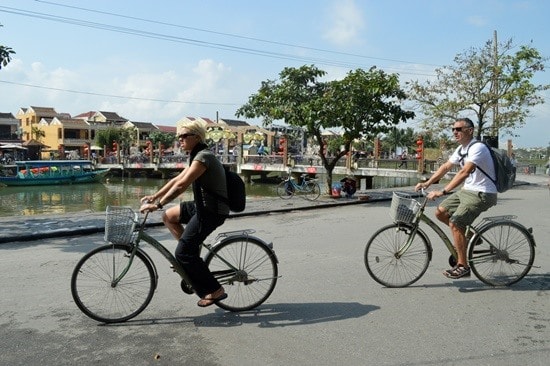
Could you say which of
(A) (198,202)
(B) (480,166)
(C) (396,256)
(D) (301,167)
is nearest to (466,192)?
(B) (480,166)

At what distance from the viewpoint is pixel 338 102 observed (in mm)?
13656

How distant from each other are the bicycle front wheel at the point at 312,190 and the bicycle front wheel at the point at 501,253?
32.9 ft

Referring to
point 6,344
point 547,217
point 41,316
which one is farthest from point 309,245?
point 547,217

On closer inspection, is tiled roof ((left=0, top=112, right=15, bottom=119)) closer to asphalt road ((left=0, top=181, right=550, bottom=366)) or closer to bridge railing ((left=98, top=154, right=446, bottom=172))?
bridge railing ((left=98, top=154, right=446, bottom=172))

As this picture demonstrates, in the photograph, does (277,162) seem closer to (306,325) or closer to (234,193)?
(234,193)

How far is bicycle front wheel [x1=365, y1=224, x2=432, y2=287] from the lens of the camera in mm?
4703

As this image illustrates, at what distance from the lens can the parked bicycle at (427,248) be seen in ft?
15.2

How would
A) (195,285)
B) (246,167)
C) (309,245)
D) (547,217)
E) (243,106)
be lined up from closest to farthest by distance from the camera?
(195,285), (309,245), (547,217), (243,106), (246,167)

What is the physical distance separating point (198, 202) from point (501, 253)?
296cm

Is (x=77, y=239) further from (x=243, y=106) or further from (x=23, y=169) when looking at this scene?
(x=23, y=169)

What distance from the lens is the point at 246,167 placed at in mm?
36031

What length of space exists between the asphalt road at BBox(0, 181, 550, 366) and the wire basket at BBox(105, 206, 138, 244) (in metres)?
0.68

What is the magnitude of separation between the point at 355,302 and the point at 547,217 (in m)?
7.24

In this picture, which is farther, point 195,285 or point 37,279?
point 37,279
